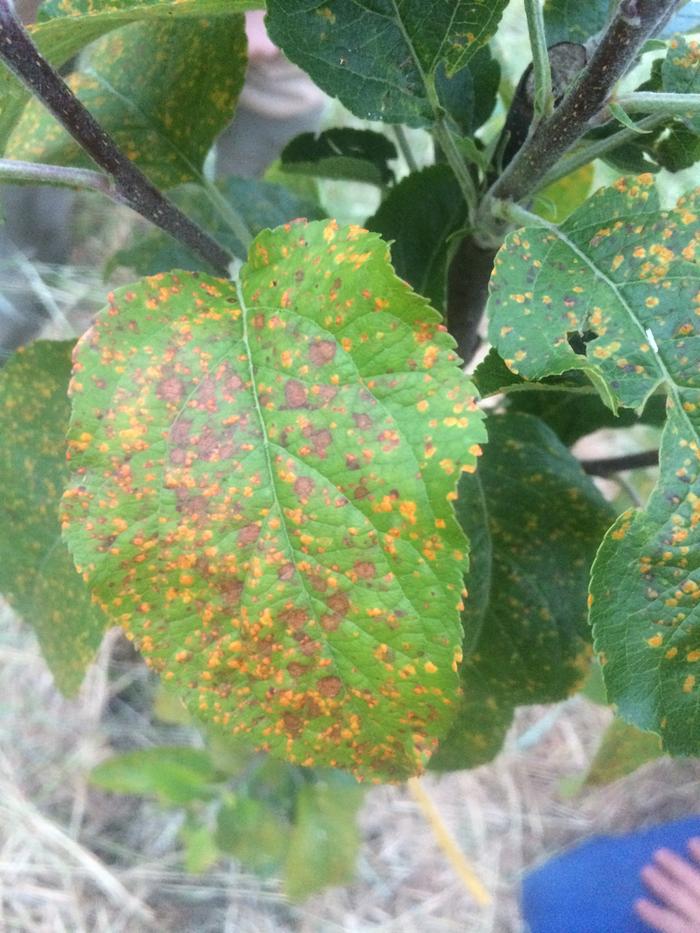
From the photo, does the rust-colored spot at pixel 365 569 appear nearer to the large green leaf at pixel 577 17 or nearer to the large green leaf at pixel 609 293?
the large green leaf at pixel 609 293

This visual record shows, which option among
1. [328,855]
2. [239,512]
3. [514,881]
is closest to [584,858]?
[514,881]

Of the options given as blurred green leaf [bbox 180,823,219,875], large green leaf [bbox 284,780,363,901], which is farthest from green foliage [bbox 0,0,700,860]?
blurred green leaf [bbox 180,823,219,875]

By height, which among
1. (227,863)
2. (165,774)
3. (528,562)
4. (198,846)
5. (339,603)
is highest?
(339,603)

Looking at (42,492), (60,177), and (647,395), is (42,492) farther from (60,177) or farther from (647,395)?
(647,395)

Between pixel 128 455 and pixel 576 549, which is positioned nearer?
pixel 128 455

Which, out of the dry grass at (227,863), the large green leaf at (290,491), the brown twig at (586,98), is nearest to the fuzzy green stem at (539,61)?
the brown twig at (586,98)

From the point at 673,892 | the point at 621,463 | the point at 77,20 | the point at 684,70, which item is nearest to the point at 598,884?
the point at 673,892

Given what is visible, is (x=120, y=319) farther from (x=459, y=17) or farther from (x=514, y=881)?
(x=514, y=881)
